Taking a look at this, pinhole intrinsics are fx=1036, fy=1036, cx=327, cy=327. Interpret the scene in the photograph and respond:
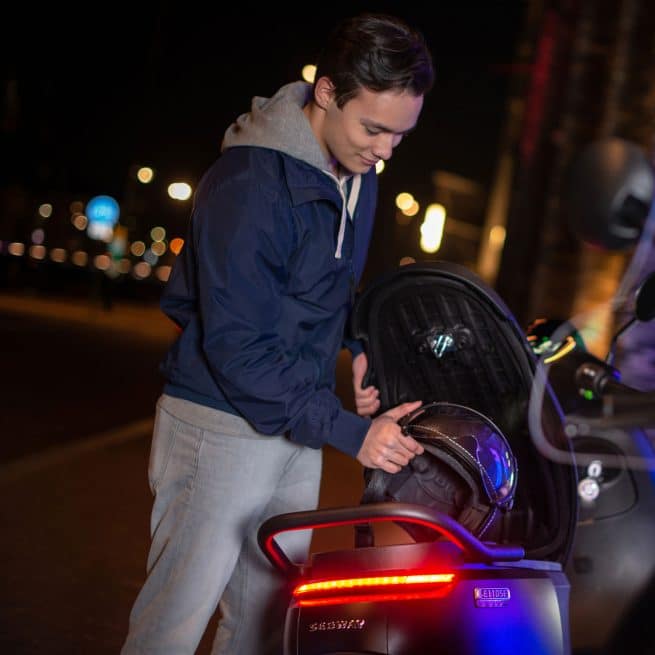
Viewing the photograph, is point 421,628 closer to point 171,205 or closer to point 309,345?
point 309,345

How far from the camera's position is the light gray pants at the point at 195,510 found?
2.55 metres

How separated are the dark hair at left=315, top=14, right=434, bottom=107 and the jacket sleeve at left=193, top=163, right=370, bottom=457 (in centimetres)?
32

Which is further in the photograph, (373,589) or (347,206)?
(347,206)

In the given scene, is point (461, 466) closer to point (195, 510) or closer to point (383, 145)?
point (195, 510)

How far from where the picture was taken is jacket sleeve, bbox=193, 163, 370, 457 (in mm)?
2355

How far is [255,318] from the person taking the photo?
239cm

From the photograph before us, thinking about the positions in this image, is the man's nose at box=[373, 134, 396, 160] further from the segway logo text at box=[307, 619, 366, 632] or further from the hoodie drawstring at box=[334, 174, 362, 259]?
the segway logo text at box=[307, 619, 366, 632]

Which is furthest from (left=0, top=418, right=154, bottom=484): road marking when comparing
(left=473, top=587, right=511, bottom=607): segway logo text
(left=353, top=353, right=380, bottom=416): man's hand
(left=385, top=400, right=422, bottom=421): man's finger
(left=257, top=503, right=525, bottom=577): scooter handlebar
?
(left=473, top=587, right=511, bottom=607): segway logo text

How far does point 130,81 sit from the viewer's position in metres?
35.5

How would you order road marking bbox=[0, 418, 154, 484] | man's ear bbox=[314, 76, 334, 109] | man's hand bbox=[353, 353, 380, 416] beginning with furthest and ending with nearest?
road marking bbox=[0, 418, 154, 484] < man's hand bbox=[353, 353, 380, 416] < man's ear bbox=[314, 76, 334, 109]

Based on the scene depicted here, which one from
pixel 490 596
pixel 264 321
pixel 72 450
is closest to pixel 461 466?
pixel 490 596

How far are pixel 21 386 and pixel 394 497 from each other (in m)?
9.12

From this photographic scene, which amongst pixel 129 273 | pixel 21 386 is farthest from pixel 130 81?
pixel 21 386

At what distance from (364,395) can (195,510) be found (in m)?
0.53
